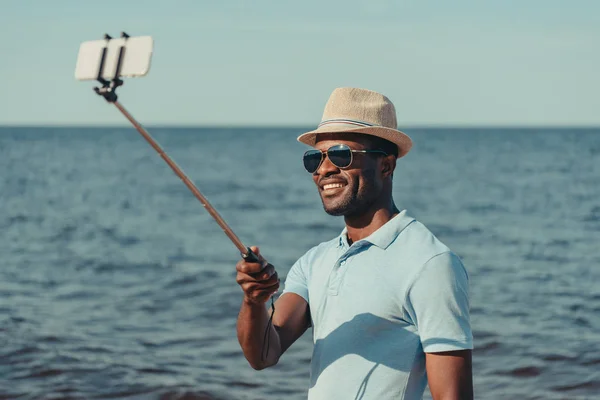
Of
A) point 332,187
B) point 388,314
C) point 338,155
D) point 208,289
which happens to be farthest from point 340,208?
point 208,289

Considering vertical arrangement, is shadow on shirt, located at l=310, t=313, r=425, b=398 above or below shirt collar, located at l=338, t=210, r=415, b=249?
below

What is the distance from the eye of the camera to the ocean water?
10.0m

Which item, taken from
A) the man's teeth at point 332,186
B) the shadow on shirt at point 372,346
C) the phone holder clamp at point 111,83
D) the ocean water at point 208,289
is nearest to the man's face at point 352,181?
the man's teeth at point 332,186

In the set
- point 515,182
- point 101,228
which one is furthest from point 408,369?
point 515,182

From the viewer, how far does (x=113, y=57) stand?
2.78 meters

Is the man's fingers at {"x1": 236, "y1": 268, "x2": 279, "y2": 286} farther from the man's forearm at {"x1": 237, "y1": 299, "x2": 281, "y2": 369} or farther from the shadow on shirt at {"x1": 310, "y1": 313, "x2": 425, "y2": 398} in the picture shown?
the shadow on shirt at {"x1": 310, "y1": 313, "x2": 425, "y2": 398}

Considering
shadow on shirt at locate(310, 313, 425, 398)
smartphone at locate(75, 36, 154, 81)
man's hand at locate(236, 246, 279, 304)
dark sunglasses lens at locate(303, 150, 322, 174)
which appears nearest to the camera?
smartphone at locate(75, 36, 154, 81)

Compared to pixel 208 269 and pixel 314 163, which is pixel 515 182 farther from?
pixel 314 163

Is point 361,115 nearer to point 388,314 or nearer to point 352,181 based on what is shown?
point 352,181

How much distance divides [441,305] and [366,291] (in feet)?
0.99

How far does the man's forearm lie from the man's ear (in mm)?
698

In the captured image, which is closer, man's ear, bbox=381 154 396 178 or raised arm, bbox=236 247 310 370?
raised arm, bbox=236 247 310 370

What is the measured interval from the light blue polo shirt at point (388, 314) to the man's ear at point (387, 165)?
22 cm

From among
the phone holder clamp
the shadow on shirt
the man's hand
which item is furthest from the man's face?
the phone holder clamp
